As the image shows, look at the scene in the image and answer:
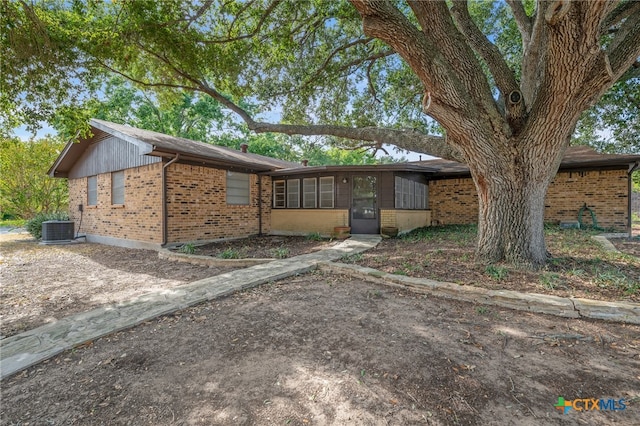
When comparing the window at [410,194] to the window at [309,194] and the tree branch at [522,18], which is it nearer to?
the window at [309,194]

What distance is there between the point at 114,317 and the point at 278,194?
9357 mm

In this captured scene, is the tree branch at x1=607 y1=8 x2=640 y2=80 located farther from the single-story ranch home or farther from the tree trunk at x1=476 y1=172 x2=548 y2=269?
the single-story ranch home

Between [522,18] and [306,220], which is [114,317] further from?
[306,220]

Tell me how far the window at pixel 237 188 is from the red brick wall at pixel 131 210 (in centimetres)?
241

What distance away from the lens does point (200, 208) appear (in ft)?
30.4

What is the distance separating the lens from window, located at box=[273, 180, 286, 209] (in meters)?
12.3

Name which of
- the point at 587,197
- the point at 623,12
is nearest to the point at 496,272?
the point at 623,12

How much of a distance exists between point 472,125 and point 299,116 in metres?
6.85

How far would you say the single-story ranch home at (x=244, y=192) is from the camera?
8703 mm

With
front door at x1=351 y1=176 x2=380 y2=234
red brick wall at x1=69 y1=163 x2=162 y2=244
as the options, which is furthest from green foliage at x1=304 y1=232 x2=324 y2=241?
red brick wall at x1=69 y1=163 x2=162 y2=244

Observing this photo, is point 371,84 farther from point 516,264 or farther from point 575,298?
point 575,298

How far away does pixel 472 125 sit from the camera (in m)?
4.61

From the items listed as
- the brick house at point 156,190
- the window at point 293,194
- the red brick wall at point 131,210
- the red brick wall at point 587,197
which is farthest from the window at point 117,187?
the red brick wall at point 587,197

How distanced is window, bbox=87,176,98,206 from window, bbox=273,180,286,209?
6.84 meters
